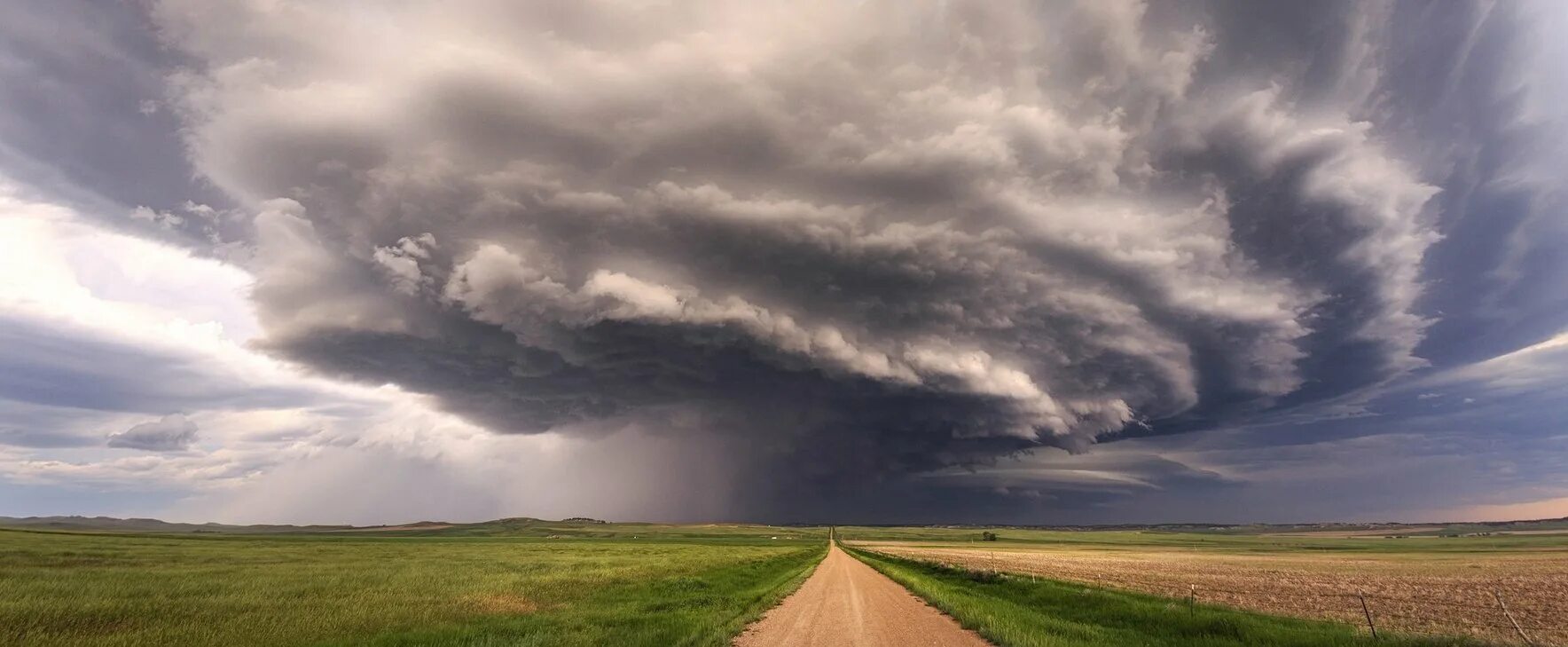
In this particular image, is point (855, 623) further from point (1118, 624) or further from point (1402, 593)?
point (1402, 593)

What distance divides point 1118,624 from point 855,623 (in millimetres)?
9957

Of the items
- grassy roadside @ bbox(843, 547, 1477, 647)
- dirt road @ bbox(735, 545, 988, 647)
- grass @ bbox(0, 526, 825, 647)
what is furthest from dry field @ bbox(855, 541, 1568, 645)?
grass @ bbox(0, 526, 825, 647)

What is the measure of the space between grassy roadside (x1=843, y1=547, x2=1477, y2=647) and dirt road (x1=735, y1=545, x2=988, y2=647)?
1.04 m

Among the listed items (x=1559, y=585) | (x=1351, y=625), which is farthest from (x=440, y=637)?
(x=1559, y=585)

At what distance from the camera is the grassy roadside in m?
19.1

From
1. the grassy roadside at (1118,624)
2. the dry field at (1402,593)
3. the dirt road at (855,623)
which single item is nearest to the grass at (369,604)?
the dirt road at (855,623)

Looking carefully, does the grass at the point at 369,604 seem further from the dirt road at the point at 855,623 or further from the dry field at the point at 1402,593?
the dry field at the point at 1402,593

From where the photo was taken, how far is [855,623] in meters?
22.4

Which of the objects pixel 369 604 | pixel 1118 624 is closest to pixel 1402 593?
pixel 1118 624

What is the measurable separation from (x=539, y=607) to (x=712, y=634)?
11966 millimetres

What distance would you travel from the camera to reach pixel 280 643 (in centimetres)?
1833

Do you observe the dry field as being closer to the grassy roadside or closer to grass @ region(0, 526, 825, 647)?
the grassy roadside

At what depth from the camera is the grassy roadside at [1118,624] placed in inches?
752

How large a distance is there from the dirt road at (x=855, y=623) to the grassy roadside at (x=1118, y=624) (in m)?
1.04
